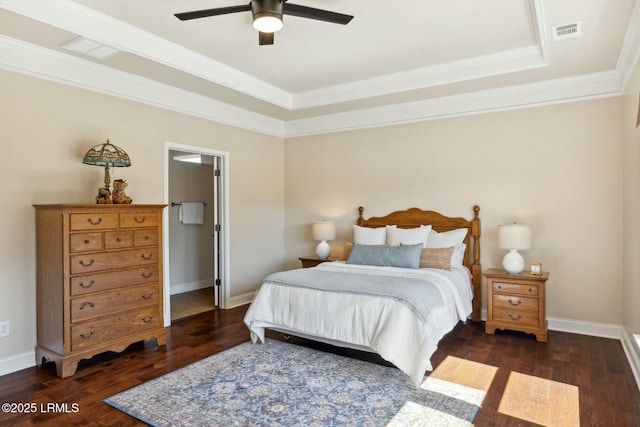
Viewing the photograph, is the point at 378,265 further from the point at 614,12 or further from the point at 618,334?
the point at 614,12

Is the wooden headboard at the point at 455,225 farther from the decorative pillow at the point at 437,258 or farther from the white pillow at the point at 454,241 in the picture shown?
the decorative pillow at the point at 437,258

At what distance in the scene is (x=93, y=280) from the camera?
10.4 ft

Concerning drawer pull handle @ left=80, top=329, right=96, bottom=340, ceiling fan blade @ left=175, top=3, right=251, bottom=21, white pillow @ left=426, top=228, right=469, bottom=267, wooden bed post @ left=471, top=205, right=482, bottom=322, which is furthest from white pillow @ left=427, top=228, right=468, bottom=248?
drawer pull handle @ left=80, top=329, right=96, bottom=340

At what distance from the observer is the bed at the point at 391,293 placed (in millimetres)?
2863

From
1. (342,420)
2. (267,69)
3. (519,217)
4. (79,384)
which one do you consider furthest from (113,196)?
(519,217)

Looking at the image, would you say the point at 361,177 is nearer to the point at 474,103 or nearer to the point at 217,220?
the point at 474,103

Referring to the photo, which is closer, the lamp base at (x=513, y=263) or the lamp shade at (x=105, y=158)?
the lamp shade at (x=105, y=158)

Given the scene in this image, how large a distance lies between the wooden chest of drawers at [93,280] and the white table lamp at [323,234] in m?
2.25

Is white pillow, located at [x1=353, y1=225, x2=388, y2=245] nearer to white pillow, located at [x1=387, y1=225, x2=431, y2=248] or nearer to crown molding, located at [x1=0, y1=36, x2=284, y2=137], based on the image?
white pillow, located at [x1=387, y1=225, x2=431, y2=248]

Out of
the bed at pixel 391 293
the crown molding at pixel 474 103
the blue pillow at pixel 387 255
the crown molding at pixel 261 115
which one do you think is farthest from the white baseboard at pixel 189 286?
the blue pillow at pixel 387 255

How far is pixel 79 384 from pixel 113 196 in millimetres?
1514

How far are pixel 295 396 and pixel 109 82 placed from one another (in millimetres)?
3313

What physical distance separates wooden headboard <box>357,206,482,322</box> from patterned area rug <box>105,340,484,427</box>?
1828 millimetres

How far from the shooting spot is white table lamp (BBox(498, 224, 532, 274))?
389 cm
